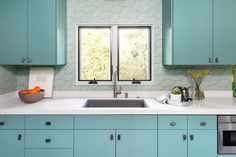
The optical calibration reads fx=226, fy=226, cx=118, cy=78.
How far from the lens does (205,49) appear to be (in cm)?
268

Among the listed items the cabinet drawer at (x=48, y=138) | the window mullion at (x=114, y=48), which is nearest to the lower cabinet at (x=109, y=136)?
the cabinet drawer at (x=48, y=138)

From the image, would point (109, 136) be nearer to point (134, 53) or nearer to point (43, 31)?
point (134, 53)

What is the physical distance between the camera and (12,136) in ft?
7.75

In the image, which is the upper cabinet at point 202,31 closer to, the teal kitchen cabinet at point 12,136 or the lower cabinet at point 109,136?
the lower cabinet at point 109,136

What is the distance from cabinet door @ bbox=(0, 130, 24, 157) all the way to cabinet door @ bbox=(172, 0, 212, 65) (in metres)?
1.95

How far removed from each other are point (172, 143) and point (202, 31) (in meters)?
1.35

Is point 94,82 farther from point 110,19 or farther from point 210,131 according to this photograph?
point 210,131

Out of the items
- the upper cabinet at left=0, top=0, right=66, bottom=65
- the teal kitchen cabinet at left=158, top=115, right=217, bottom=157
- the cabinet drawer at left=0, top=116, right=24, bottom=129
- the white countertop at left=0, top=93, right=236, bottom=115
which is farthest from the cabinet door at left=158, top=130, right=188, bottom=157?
the upper cabinet at left=0, top=0, right=66, bottom=65

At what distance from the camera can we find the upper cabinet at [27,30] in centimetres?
267

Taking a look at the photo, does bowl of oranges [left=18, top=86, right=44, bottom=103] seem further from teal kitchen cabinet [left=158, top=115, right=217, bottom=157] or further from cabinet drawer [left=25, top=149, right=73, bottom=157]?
teal kitchen cabinet [left=158, top=115, right=217, bottom=157]

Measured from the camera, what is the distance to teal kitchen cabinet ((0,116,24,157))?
2.35 metres

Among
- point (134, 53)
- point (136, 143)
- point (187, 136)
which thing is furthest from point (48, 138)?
point (134, 53)

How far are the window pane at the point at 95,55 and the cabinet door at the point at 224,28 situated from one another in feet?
4.54

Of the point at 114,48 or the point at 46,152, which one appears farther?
the point at 114,48
